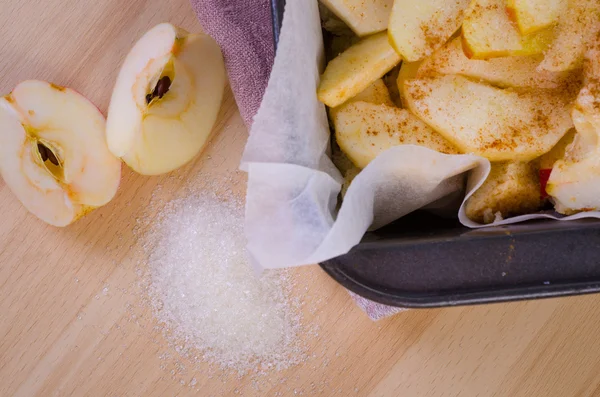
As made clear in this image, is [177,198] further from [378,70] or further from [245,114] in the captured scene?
[378,70]

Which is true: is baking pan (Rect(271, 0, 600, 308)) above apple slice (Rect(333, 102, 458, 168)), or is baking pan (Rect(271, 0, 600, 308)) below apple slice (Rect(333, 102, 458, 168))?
below

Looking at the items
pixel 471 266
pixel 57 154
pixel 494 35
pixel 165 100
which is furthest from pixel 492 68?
pixel 57 154

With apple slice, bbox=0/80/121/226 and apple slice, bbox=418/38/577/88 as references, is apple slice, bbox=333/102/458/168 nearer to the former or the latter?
apple slice, bbox=418/38/577/88

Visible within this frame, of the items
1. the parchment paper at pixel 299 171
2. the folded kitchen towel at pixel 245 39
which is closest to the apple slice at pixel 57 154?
the folded kitchen towel at pixel 245 39

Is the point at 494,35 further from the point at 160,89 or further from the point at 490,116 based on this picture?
the point at 160,89

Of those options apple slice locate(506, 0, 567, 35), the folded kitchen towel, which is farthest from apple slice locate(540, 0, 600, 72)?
the folded kitchen towel

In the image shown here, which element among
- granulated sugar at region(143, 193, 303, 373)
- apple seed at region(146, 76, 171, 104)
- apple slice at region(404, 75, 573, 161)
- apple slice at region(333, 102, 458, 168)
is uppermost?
apple seed at region(146, 76, 171, 104)

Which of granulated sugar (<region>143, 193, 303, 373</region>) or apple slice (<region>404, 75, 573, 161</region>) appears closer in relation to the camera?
apple slice (<region>404, 75, 573, 161</region>)
